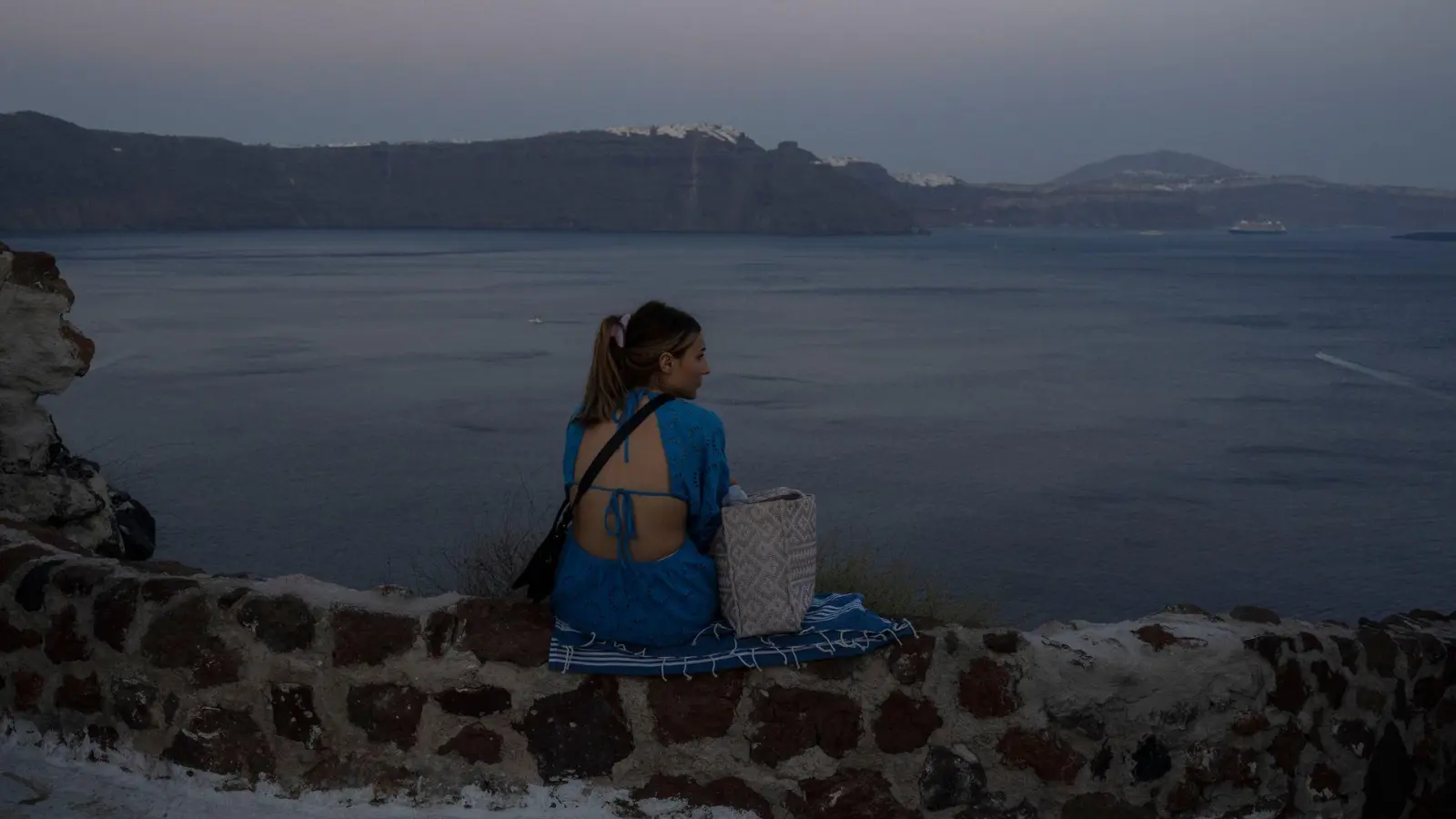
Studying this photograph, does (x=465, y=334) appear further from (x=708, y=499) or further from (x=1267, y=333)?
(x=708, y=499)

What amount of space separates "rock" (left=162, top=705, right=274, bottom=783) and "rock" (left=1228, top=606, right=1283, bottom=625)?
268 centimetres

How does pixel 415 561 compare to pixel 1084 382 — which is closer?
pixel 415 561

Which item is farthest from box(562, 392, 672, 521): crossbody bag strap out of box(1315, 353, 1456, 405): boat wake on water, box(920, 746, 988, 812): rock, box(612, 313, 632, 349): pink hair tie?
box(1315, 353, 1456, 405): boat wake on water

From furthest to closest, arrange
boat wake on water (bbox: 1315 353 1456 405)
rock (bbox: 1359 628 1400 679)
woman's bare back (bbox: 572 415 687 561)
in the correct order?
1. boat wake on water (bbox: 1315 353 1456 405)
2. rock (bbox: 1359 628 1400 679)
3. woman's bare back (bbox: 572 415 687 561)

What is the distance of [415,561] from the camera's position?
34.9ft

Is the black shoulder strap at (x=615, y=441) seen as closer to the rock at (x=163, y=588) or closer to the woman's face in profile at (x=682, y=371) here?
the woman's face in profile at (x=682, y=371)

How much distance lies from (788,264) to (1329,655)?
72333 mm

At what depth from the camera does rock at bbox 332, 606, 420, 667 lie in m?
3.53

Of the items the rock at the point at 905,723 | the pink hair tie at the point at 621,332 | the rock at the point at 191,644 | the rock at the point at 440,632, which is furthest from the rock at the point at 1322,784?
the rock at the point at 191,644

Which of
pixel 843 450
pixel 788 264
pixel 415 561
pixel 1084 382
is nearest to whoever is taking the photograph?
pixel 415 561

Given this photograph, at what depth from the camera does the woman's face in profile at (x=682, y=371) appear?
3717mm

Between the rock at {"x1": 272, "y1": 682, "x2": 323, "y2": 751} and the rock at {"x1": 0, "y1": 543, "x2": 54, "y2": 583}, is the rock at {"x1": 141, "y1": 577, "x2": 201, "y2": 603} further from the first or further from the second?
the rock at {"x1": 0, "y1": 543, "x2": 54, "y2": 583}

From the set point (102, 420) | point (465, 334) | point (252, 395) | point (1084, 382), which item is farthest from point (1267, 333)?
point (102, 420)

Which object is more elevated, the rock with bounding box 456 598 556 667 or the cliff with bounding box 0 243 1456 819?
the rock with bounding box 456 598 556 667
